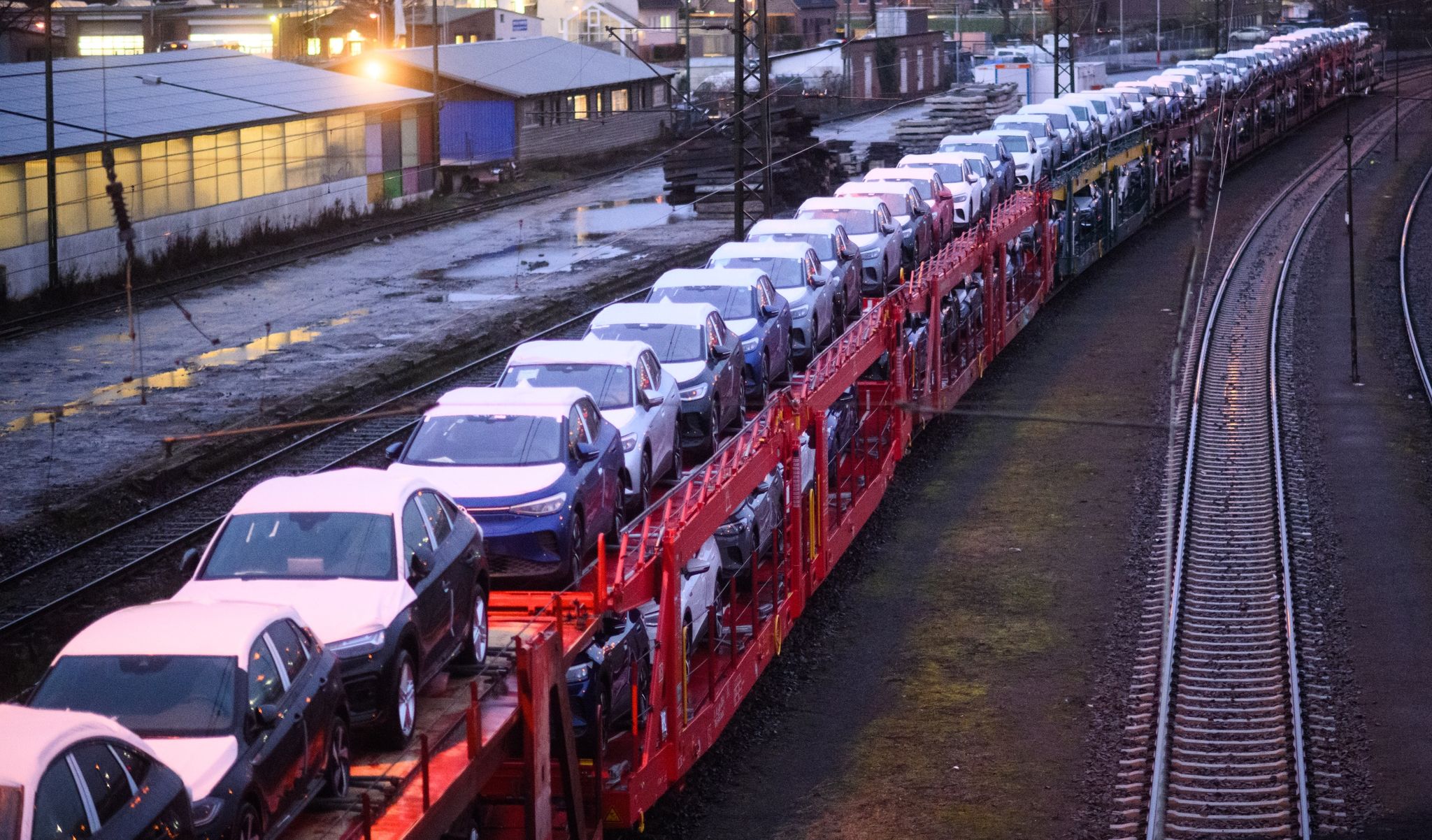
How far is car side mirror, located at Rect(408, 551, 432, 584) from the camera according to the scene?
10289 millimetres

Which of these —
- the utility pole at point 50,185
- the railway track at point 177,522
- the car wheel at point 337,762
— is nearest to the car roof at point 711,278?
the railway track at point 177,522

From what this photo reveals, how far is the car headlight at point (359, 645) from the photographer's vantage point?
960 centimetres

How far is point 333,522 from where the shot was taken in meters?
10.6

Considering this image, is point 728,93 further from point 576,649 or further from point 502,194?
point 576,649

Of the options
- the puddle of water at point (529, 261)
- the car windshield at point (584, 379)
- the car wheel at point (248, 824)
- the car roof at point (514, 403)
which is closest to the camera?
the car wheel at point (248, 824)

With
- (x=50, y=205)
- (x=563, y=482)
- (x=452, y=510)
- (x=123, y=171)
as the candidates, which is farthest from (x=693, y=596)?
(x=123, y=171)

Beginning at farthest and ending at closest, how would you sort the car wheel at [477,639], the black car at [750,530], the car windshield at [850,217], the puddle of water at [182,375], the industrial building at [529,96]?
the industrial building at [529,96], the car windshield at [850,217], the puddle of water at [182,375], the black car at [750,530], the car wheel at [477,639]

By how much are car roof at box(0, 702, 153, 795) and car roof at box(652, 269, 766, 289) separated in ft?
45.8

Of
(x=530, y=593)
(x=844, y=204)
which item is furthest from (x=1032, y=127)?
(x=530, y=593)

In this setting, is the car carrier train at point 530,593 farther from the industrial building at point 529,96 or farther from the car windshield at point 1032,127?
the industrial building at point 529,96

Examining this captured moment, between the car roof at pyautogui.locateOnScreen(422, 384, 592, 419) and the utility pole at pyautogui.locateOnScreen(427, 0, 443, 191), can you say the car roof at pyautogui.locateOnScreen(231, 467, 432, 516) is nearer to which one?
the car roof at pyautogui.locateOnScreen(422, 384, 592, 419)

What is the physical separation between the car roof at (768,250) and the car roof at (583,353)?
22.5 feet

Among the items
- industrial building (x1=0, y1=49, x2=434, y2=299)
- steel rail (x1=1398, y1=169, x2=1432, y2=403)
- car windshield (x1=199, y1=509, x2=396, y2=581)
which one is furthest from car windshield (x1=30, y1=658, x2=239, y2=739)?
industrial building (x1=0, y1=49, x2=434, y2=299)

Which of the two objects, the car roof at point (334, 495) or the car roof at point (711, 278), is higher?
the car roof at point (711, 278)
